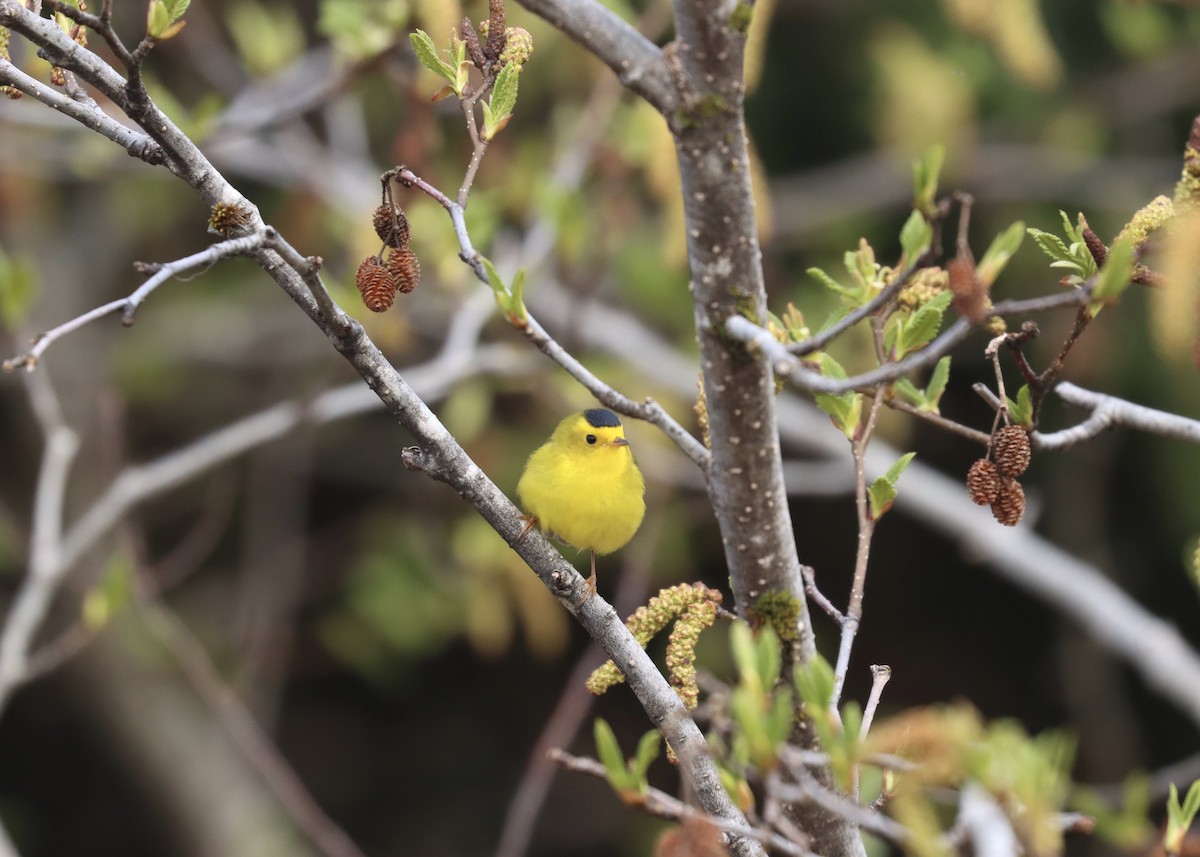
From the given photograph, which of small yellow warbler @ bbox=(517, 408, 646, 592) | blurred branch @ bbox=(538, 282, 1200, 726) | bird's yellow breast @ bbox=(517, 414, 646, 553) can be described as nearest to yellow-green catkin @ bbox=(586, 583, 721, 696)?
small yellow warbler @ bbox=(517, 408, 646, 592)

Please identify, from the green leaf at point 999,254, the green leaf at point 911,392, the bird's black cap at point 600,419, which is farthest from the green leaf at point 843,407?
the bird's black cap at point 600,419

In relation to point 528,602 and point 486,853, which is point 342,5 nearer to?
point 528,602

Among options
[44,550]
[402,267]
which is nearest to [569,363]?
[402,267]

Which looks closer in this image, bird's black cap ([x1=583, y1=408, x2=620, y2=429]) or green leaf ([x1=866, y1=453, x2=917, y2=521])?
green leaf ([x1=866, y1=453, x2=917, y2=521])

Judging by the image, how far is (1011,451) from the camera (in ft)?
5.14

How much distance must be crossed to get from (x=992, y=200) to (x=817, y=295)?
1.27 metres

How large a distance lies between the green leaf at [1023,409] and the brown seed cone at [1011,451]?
5cm

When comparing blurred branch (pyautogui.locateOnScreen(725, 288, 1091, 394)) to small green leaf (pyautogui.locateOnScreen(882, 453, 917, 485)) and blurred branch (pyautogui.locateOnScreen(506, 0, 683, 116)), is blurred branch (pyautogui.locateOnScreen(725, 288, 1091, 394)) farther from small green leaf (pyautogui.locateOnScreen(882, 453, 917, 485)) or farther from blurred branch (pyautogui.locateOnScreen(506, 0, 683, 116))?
small green leaf (pyautogui.locateOnScreen(882, 453, 917, 485))

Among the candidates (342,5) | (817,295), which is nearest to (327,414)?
(342,5)

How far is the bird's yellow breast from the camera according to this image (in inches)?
114

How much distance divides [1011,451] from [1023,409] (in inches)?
4.1

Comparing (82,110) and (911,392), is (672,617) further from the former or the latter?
(82,110)

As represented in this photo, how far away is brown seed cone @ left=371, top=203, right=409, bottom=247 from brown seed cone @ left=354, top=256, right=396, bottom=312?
3cm

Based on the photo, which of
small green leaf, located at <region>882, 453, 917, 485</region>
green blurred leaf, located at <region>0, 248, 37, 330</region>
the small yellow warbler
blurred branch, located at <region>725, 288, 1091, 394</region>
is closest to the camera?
blurred branch, located at <region>725, 288, 1091, 394</region>
